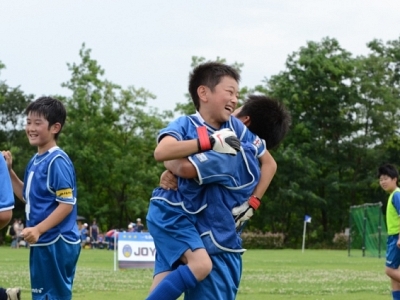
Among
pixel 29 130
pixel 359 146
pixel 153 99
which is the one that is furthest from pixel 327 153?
pixel 29 130

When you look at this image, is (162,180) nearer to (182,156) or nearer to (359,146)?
(182,156)

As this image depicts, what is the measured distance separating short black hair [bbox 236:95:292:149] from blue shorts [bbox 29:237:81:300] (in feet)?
5.49

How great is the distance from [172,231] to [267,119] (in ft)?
3.90

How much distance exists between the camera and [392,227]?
12609 mm

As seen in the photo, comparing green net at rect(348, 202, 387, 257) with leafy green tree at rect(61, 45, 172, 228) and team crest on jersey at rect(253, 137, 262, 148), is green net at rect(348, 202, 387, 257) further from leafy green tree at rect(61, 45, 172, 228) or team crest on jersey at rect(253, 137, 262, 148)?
team crest on jersey at rect(253, 137, 262, 148)

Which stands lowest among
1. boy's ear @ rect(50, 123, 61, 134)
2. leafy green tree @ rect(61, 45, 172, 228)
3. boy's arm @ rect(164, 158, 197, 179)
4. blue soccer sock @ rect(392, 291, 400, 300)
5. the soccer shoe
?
blue soccer sock @ rect(392, 291, 400, 300)

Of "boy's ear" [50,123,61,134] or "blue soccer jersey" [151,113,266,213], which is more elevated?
"boy's ear" [50,123,61,134]

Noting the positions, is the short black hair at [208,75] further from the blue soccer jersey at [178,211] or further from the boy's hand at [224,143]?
the boy's hand at [224,143]

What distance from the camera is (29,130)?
6711 mm

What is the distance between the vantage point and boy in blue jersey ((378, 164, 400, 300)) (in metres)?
12.1

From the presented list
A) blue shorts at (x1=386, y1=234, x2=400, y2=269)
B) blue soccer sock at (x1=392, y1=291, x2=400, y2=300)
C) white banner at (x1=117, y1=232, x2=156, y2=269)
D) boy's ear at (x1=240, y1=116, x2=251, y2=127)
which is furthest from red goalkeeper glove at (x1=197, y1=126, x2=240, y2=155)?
white banner at (x1=117, y1=232, x2=156, y2=269)

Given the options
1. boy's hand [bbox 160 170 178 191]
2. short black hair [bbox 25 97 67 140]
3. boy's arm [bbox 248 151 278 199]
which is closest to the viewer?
boy's hand [bbox 160 170 178 191]

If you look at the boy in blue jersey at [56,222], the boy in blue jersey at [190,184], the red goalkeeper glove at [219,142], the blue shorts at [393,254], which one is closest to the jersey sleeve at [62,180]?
the boy in blue jersey at [56,222]

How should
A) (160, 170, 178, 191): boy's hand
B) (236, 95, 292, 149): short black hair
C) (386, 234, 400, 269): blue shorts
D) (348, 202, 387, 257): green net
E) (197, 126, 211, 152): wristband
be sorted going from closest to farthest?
(197, 126, 211, 152): wristband → (160, 170, 178, 191): boy's hand → (236, 95, 292, 149): short black hair → (386, 234, 400, 269): blue shorts → (348, 202, 387, 257): green net
